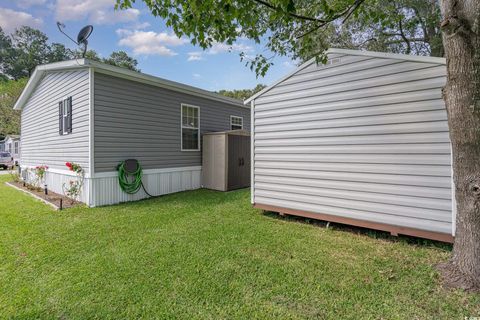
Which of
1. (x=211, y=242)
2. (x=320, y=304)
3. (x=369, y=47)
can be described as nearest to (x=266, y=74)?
(x=211, y=242)

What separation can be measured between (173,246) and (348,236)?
265 cm

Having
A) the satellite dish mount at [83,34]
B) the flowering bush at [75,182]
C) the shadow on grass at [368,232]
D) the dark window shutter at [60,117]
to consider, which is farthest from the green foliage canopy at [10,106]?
the shadow on grass at [368,232]

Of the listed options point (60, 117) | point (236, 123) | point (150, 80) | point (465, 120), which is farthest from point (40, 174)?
point (465, 120)

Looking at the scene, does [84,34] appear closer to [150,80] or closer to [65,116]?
[150,80]

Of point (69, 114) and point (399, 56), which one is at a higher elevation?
point (399, 56)

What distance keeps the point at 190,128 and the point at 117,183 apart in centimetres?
292

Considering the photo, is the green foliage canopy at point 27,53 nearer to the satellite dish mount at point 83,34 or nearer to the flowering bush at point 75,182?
the satellite dish mount at point 83,34

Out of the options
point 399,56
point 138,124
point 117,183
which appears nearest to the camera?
point 399,56

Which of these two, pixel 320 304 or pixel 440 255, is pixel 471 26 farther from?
pixel 320 304

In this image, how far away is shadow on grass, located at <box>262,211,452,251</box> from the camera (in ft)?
11.4

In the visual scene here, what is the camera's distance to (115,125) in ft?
20.9

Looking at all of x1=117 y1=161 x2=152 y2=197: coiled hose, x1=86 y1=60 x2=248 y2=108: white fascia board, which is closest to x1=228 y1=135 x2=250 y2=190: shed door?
x1=86 y1=60 x2=248 y2=108: white fascia board

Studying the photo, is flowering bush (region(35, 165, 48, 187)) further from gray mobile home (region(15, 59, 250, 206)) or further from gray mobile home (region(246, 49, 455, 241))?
gray mobile home (region(246, 49, 455, 241))

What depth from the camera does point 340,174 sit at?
411cm
